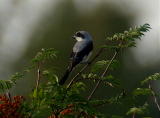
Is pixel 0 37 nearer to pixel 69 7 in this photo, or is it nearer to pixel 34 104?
pixel 69 7

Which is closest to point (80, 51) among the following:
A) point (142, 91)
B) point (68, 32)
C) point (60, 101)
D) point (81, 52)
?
point (81, 52)

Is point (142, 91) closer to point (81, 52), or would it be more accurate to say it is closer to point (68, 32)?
point (81, 52)

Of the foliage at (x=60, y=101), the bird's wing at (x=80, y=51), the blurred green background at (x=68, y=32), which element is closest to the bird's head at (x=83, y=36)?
the bird's wing at (x=80, y=51)

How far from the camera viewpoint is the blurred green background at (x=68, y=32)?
54.6 m

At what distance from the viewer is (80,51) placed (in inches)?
691

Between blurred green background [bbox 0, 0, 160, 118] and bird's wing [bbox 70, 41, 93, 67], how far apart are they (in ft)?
101

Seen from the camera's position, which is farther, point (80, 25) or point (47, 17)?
point (47, 17)

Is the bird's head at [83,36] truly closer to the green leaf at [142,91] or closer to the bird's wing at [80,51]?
the bird's wing at [80,51]

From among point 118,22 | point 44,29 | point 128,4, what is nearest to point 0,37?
point 44,29

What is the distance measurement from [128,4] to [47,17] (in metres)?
9.83

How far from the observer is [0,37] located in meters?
62.6

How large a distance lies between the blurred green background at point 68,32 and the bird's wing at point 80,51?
30.9 m

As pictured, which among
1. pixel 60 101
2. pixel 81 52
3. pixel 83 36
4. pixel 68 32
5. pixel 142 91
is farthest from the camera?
pixel 68 32

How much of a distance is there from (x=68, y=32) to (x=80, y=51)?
41258 mm
